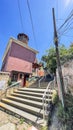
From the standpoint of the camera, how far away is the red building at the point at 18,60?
1391 centimetres

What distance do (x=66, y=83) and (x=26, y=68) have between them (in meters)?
11.0

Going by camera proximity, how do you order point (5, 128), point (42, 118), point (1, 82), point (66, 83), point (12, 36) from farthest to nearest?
1. point (12, 36)
2. point (1, 82)
3. point (66, 83)
4. point (42, 118)
5. point (5, 128)

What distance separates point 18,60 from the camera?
14938 millimetres

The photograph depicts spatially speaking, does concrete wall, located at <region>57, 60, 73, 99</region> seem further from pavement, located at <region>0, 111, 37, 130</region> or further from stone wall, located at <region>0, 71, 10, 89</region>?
stone wall, located at <region>0, 71, 10, 89</region>

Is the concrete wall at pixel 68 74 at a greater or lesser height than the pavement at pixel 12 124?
greater

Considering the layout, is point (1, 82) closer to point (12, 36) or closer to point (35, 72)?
point (12, 36)

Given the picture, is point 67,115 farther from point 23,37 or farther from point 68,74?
point 23,37

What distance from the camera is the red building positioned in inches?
548

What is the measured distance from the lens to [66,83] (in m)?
4.91

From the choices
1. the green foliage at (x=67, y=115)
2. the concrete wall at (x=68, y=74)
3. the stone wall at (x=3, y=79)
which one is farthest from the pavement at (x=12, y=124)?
the stone wall at (x=3, y=79)

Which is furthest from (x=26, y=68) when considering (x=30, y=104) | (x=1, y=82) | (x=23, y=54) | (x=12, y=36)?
(x=30, y=104)

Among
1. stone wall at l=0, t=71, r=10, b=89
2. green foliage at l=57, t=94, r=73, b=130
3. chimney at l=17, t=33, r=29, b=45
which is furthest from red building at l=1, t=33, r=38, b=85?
green foliage at l=57, t=94, r=73, b=130

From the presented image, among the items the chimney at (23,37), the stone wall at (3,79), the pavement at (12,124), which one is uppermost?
the chimney at (23,37)

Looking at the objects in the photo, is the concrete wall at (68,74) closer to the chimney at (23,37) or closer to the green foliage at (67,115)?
the green foliage at (67,115)
